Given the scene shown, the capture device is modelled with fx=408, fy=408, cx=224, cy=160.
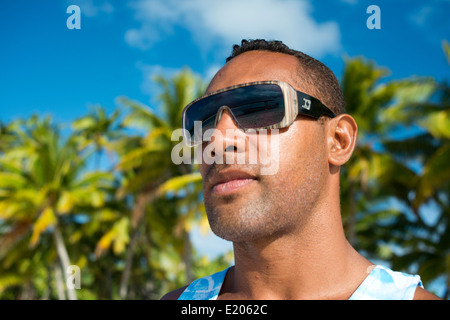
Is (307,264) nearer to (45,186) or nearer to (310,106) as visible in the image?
(310,106)

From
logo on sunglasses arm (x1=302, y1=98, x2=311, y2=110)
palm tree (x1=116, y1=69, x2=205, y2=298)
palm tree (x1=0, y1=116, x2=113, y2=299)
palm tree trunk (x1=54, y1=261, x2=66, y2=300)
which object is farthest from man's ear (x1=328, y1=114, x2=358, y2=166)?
palm tree trunk (x1=54, y1=261, x2=66, y2=300)

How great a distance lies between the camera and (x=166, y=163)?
1698cm

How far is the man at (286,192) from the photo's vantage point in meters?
1.31

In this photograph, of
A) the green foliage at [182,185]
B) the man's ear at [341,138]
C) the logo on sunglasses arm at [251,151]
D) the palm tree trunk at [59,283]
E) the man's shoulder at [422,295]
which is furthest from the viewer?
the palm tree trunk at [59,283]

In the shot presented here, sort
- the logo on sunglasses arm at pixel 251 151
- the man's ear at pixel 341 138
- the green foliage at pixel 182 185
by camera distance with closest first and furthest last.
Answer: the logo on sunglasses arm at pixel 251 151 → the man's ear at pixel 341 138 → the green foliage at pixel 182 185

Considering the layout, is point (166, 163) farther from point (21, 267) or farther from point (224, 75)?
point (224, 75)

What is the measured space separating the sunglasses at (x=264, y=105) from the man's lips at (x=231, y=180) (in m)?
0.17

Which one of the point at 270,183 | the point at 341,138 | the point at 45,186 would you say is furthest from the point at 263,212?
the point at 45,186

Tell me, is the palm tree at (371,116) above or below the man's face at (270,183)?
above

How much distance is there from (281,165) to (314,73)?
464mm

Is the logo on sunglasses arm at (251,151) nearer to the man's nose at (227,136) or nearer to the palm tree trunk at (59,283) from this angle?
the man's nose at (227,136)

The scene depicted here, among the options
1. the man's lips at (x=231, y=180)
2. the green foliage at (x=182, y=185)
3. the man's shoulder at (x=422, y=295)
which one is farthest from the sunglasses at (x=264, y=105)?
the green foliage at (x=182, y=185)

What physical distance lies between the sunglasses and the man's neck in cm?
36

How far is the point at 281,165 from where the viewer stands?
136cm
